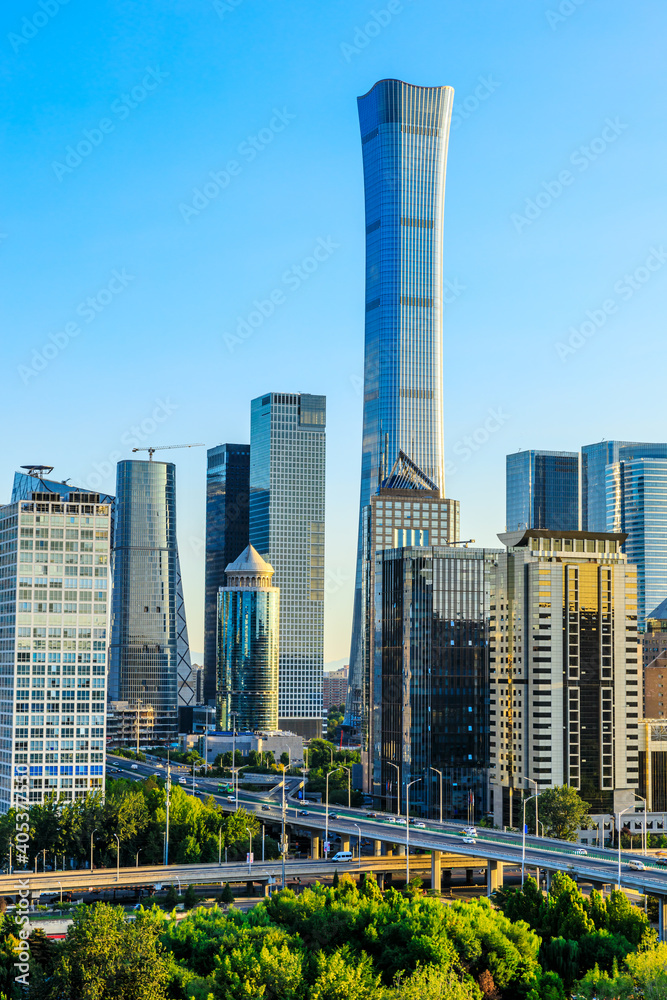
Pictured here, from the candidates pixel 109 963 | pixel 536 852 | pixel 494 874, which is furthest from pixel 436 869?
pixel 109 963

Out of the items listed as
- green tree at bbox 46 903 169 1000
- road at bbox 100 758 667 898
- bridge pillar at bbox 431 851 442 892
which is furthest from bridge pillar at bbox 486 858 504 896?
green tree at bbox 46 903 169 1000

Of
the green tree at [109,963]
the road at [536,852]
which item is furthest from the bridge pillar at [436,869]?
Result: the green tree at [109,963]

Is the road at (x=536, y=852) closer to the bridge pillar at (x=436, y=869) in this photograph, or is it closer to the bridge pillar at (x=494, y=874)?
the bridge pillar at (x=436, y=869)

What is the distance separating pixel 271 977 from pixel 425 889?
250 ft

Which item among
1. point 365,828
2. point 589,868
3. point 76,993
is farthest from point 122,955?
point 365,828

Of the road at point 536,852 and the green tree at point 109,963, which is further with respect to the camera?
the road at point 536,852

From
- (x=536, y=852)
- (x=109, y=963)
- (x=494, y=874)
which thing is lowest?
(x=494, y=874)

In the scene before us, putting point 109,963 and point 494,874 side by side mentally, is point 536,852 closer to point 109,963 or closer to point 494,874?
point 494,874

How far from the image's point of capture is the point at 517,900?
13562 centimetres

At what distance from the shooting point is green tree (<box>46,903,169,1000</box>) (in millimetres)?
107188

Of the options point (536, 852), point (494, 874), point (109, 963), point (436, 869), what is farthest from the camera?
point (436, 869)

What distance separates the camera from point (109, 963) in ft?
356

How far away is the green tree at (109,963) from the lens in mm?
107188

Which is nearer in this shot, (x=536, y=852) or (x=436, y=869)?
(x=536, y=852)
